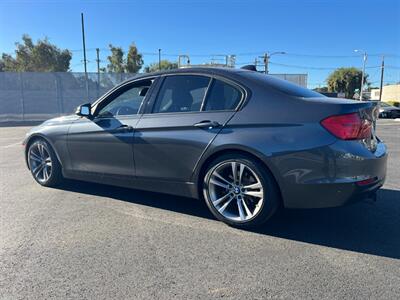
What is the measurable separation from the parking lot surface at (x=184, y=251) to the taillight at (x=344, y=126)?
990 mm

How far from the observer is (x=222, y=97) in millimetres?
3879

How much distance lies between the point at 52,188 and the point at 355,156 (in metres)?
4.14

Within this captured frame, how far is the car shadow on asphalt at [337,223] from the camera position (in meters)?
3.40

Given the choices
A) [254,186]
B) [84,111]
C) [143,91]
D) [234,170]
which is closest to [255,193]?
[254,186]

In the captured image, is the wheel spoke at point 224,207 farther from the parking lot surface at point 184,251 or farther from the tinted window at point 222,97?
the tinted window at point 222,97

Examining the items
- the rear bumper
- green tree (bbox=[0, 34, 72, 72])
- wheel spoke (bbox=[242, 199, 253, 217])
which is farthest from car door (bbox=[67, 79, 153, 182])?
green tree (bbox=[0, 34, 72, 72])

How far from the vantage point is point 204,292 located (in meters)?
2.62

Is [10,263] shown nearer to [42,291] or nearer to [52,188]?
[42,291]

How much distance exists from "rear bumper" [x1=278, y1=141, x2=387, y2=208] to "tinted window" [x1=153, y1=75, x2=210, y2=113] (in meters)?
1.21

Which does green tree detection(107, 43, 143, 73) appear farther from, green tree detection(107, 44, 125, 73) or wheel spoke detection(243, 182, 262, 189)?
wheel spoke detection(243, 182, 262, 189)

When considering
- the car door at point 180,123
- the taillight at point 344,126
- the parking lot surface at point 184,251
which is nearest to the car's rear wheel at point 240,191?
the parking lot surface at point 184,251

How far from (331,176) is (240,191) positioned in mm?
889

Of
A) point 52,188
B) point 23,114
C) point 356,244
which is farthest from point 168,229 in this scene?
point 23,114

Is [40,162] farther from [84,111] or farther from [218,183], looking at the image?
[218,183]
